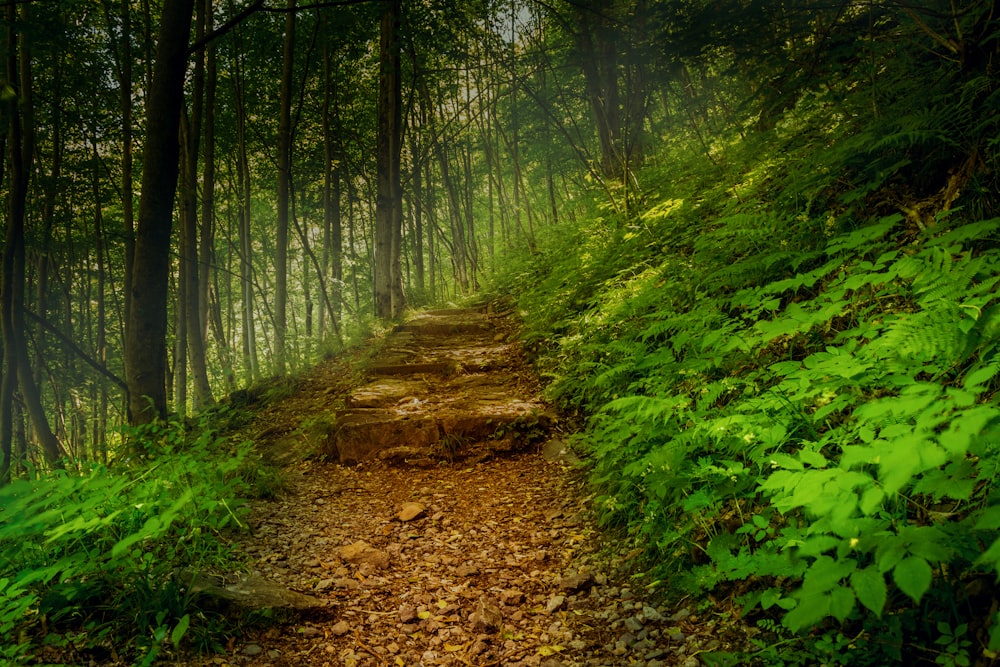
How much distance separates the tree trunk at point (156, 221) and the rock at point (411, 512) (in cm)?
314

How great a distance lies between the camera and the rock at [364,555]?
133 inches

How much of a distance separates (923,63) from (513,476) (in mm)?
5058

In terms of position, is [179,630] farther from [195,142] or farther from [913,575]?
[195,142]

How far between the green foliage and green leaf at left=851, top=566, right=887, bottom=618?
2635 mm

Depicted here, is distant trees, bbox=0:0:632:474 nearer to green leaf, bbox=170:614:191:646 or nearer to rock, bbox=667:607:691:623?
green leaf, bbox=170:614:191:646

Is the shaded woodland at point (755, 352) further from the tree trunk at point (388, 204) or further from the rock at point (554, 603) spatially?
the tree trunk at point (388, 204)

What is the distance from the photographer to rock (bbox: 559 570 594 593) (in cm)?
282

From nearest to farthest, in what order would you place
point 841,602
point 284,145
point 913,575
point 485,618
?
point 913,575
point 841,602
point 485,618
point 284,145

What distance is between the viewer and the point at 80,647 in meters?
2.15

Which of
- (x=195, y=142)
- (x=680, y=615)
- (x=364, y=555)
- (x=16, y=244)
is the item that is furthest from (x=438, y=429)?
(x=16, y=244)

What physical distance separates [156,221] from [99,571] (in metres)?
3.92

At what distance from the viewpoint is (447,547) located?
358 centimetres

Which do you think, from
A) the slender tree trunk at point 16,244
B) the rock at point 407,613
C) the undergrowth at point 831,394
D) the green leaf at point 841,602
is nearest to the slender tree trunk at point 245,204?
the slender tree trunk at point 16,244

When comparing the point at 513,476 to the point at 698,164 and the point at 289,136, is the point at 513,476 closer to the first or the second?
the point at 698,164
